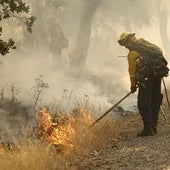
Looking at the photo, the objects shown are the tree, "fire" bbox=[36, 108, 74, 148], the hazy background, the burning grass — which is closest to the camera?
the burning grass

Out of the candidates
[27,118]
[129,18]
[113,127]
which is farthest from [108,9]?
[113,127]

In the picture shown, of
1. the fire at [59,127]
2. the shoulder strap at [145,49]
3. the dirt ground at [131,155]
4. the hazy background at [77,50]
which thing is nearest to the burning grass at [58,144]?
the fire at [59,127]

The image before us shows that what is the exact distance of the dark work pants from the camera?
718 centimetres

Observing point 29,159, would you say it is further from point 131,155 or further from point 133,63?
point 133,63

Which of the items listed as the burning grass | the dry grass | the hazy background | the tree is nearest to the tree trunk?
the hazy background

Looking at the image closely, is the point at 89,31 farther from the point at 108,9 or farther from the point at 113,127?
the point at 113,127

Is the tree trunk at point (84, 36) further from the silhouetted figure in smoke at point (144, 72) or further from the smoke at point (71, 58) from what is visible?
the silhouetted figure in smoke at point (144, 72)

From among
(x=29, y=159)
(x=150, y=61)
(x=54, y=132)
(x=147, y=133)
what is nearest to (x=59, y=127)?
(x=54, y=132)

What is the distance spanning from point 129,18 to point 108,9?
226cm

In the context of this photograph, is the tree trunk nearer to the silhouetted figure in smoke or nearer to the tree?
the silhouetted figure in smoke

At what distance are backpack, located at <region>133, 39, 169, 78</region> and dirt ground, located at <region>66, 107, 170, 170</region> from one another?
966 mm

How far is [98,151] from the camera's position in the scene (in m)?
6.26

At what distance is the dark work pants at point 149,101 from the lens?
7.18 meters

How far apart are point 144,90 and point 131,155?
189cm
